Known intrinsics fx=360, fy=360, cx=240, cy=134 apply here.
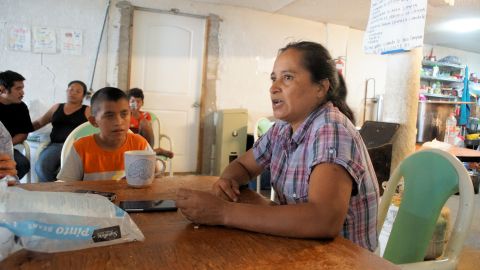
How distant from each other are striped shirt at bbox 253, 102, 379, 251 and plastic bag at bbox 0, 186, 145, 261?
48 cm

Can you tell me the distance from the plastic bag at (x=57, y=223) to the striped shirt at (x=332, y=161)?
483mm

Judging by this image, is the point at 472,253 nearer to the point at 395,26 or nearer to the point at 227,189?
the point at 395,26

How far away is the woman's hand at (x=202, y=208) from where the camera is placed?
82 centimetres

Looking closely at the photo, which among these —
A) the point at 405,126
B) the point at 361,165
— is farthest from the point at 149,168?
the point at 405,126

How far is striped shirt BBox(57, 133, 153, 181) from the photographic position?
1521mm

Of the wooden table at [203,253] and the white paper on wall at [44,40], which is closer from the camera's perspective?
the wooden table at [203,253]

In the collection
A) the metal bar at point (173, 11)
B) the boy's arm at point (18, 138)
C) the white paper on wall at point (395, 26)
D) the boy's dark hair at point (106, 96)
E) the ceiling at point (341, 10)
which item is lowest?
the boy's arm at point (18, 138)

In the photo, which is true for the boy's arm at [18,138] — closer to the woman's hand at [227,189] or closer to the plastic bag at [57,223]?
the woman's hand at [227,189]

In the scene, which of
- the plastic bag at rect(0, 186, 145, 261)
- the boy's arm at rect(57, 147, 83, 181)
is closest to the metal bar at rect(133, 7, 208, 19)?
the boy's arm at rect(57, 147, 83, 181)

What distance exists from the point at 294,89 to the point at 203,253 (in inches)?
24.3

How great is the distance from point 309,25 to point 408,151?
3.57 meters

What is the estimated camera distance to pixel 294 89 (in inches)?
43.7

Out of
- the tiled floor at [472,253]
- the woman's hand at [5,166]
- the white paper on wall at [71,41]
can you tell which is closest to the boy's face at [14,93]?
the white paper on wall at [71,41]

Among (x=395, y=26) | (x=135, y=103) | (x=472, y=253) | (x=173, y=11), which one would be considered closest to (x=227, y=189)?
(x=395, y=26)
